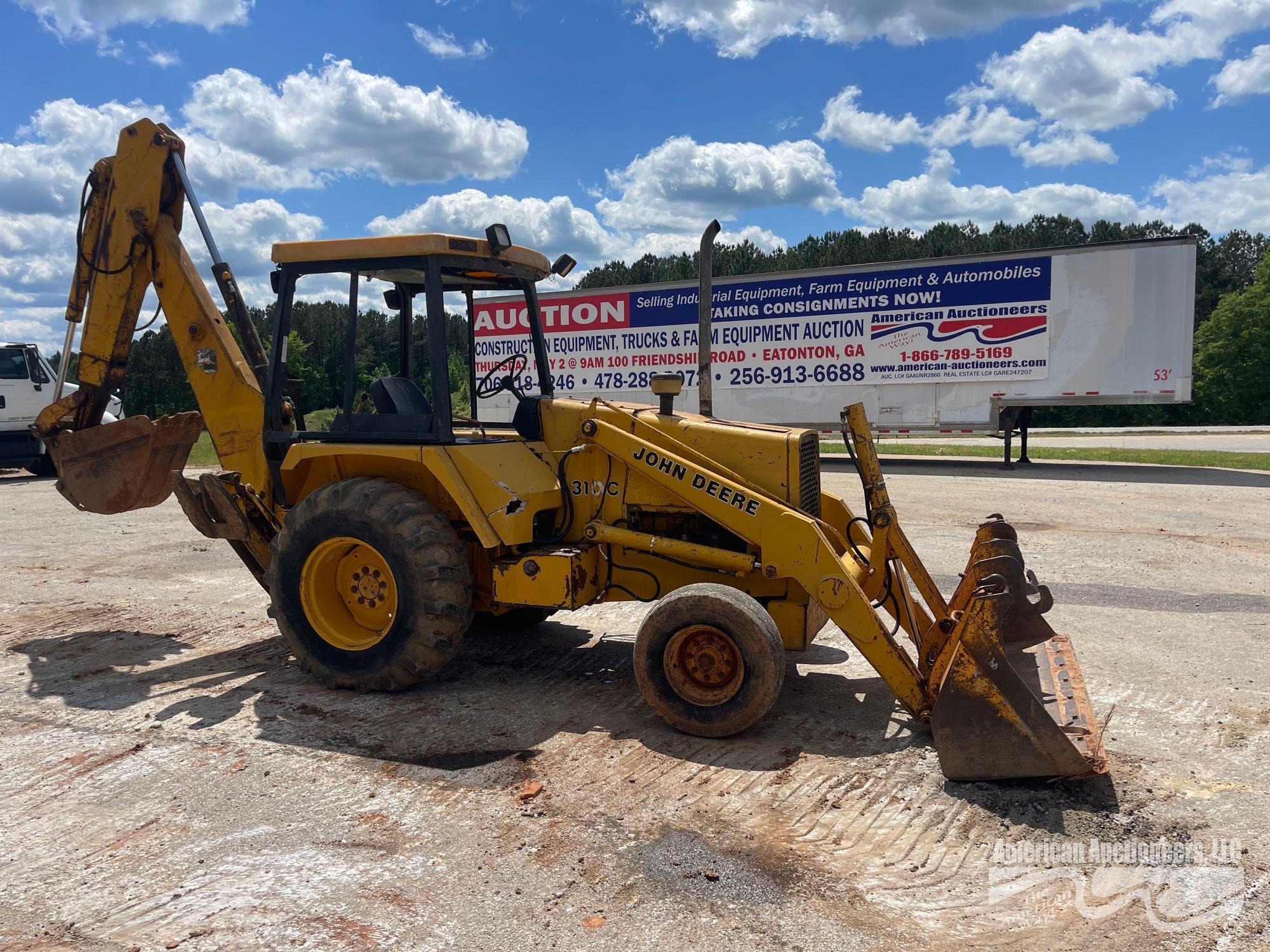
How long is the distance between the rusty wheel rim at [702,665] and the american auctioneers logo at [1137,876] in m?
1.49

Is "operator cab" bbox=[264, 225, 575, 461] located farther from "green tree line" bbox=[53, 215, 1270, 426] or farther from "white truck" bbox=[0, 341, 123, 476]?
"white truck" bbox=[0, 341, 123, 476]

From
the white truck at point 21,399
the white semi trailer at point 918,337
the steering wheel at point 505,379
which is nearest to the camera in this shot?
the steering wheel at point 505,379

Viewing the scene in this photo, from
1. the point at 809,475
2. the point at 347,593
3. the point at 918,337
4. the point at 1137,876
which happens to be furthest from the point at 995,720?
the point at 918,337

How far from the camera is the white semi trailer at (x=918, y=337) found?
16.4 metres

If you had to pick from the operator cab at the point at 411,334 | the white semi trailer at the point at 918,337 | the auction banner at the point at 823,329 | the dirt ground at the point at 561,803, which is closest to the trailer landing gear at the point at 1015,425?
the white semi trailer at the point at 918,337

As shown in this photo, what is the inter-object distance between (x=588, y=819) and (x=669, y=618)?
1.15 m

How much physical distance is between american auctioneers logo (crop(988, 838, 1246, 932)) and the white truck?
17311mm

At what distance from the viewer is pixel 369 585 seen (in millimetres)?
5617

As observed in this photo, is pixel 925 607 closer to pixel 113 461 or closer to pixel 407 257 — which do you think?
pixel 407 257

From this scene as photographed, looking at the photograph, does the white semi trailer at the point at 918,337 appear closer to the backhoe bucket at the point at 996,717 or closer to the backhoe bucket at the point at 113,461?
the backhoe bucket at the point at 996,717

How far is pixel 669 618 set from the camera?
4.75 meters

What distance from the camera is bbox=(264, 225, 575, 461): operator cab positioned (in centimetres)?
544

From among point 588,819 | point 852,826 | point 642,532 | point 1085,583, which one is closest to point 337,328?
point 642,532

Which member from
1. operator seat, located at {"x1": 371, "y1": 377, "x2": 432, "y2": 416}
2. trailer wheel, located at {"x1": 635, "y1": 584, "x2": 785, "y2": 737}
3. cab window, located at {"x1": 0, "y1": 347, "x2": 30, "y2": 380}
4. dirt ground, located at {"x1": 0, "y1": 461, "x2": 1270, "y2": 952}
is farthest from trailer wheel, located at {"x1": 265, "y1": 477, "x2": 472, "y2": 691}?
cab window, located at {"x1": 0, "y1": 347, "x2": 30, "y2": 380}
